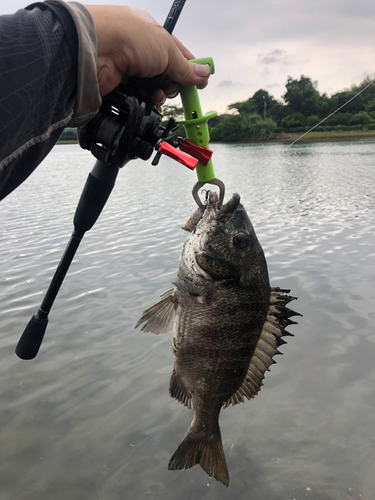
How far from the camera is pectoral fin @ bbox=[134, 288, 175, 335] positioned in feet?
7.86

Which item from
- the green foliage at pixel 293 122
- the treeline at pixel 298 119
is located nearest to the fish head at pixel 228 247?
the treeline at pixel 298 119

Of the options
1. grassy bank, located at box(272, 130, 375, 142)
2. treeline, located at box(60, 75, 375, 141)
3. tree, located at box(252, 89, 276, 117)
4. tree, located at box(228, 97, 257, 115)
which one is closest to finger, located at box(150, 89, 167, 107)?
treeline, located at box(60, 75, 375, 141)

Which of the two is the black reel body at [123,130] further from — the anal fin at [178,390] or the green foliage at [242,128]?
the green foliage at [242,128]

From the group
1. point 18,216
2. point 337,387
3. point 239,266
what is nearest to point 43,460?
point 239,266

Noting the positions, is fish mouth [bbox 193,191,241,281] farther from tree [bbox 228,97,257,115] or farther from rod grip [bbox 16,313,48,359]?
tree [bbox 228,97,257,115]

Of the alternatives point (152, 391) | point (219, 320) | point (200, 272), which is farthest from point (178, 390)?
point (152, 391)

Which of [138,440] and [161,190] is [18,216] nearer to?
[161,190]

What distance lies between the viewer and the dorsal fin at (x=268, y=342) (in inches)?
86.9

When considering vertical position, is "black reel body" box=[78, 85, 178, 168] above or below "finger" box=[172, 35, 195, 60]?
below

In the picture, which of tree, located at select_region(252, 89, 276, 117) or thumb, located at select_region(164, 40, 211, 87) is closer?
thumb, located at select_region(164, 40, 211, 87)

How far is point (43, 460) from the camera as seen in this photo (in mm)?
3295

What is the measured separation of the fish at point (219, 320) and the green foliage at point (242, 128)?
5894 centimetres

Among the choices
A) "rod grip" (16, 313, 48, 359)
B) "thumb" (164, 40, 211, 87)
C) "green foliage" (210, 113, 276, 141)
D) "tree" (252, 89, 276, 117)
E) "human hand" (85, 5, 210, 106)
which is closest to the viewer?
"human hand" (85, 5, 210, 106)

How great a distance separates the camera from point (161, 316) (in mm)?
2404
